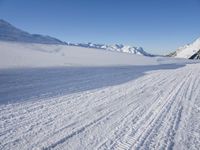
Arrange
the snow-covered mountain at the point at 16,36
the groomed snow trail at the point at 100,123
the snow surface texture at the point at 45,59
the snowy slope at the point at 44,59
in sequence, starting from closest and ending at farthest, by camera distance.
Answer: the groomed snow trail at the point at 100,123 < the snow surface texture at the point at 45,59 < the snowy slope at the point at 44,59 < the snow-covered mountain at the point at 16,36

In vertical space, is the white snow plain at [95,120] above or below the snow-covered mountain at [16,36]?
below

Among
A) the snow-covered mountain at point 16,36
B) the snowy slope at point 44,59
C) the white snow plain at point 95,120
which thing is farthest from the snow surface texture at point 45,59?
the snow-covered mountain at point 16,36

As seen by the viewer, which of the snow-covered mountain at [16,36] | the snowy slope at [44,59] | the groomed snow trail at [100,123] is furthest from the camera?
the snow-covered mountain at [16,36]

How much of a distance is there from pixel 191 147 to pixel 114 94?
583 centimetres

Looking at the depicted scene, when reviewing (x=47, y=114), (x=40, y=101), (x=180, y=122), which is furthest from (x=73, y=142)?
(x=40, y=101)

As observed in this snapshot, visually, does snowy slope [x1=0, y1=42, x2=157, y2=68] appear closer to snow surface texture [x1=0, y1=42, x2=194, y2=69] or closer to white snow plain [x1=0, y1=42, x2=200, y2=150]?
snow surface texture [x1=0, y1=42, x2=194, y2=69]

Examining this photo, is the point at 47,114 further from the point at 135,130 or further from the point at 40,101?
the point at 135,130

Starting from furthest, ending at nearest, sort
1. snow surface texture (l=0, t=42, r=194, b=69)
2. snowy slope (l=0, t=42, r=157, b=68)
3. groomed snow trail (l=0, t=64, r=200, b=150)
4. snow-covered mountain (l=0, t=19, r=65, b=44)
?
snow-covered mountain (l=0, t=19, r=65, b=44) → snowy slope (l=0, t=42, r=157, b=68) → snow surface texture (l=0, t=42, r=194, b=69) → groomed snow trail (l=0, t=64, r=200, b=150)

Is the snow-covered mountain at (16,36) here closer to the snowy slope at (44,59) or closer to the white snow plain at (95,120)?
the snowy slope at (44,59)

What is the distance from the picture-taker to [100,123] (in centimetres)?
703

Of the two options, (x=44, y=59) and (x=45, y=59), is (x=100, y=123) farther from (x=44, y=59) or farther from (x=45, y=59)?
(x=45, y=59)

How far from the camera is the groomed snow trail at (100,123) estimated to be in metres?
5.62

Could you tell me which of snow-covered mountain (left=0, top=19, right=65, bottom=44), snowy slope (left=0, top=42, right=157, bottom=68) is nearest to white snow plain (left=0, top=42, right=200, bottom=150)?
snowy slope (left=0, top=42, right=157, bottom=68)

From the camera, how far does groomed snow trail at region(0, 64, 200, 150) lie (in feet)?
18.4
